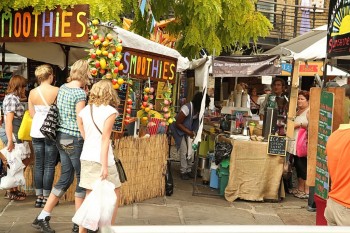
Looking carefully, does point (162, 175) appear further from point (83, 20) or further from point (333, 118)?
point (333, 118)

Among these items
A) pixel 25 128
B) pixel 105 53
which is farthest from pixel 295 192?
pixel 25 128

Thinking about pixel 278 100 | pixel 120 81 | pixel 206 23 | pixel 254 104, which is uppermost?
pixel 206 23

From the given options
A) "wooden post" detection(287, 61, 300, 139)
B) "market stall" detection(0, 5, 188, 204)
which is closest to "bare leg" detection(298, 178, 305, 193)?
"wooden post" detection(287, 61, 300, 139)

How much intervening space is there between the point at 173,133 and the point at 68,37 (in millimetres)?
4215

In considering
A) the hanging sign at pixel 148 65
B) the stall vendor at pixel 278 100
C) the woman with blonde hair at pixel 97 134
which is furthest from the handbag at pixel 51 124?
the stall vendor at pixel 278 100

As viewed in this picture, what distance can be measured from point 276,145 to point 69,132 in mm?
3678

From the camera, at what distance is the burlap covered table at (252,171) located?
342 inches

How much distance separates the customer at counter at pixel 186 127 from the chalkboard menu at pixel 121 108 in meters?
3.15

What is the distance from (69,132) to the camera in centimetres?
611

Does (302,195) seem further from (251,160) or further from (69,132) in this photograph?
(69,132)

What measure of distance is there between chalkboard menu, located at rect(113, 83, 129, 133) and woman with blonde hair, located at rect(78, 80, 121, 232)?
1.64m

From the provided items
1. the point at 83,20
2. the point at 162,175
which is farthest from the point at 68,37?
the point at 162,175

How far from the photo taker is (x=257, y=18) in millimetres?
10828

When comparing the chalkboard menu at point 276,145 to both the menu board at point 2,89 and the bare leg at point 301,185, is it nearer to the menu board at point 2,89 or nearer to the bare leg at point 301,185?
the bare leg at point 301,185
